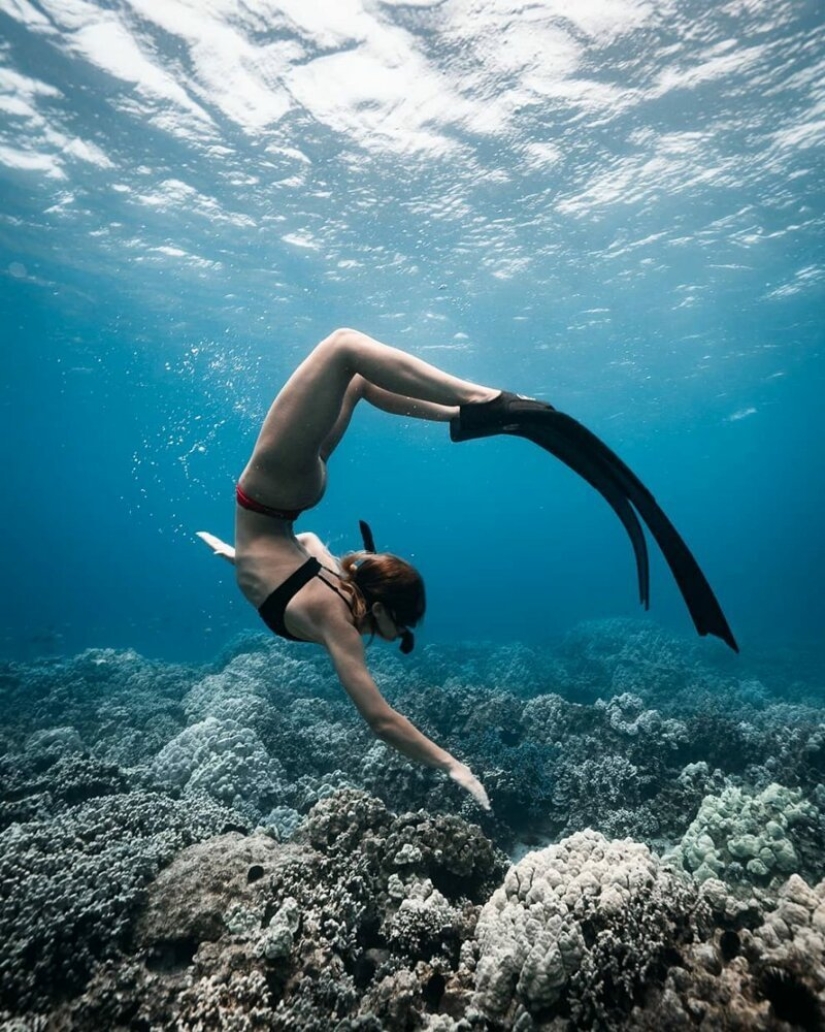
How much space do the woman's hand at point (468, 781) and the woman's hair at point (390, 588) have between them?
101cm

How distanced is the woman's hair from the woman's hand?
3.32 ft

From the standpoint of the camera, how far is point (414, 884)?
4.50m

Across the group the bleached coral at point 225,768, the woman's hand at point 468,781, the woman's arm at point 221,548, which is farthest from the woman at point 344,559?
the bleached coral at point 225,768

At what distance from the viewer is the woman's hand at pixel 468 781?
2.90 meters

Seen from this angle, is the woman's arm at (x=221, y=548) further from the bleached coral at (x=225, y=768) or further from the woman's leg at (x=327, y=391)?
the bleached coral at (x=225, y=768)

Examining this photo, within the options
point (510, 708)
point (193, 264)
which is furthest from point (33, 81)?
point (510, 708)

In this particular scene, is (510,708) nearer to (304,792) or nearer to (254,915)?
(304,792)

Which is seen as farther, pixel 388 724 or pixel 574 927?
pixel 574 927

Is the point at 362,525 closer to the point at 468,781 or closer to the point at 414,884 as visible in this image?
the point at 468,781

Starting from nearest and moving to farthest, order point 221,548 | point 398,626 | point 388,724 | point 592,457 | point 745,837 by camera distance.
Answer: point 388,724 < point 398,626 < point 592,457 < point 221,548 < point 745,837

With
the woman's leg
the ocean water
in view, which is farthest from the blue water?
the woman's leg

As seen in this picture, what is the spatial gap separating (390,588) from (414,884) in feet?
9.56

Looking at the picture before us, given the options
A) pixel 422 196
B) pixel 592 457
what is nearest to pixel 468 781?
pixel 592 457

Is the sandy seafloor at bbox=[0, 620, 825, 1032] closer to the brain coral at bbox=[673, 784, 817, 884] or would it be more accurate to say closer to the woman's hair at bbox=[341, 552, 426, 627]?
the brain coral at bbox=[673, 784, 817, 884]
